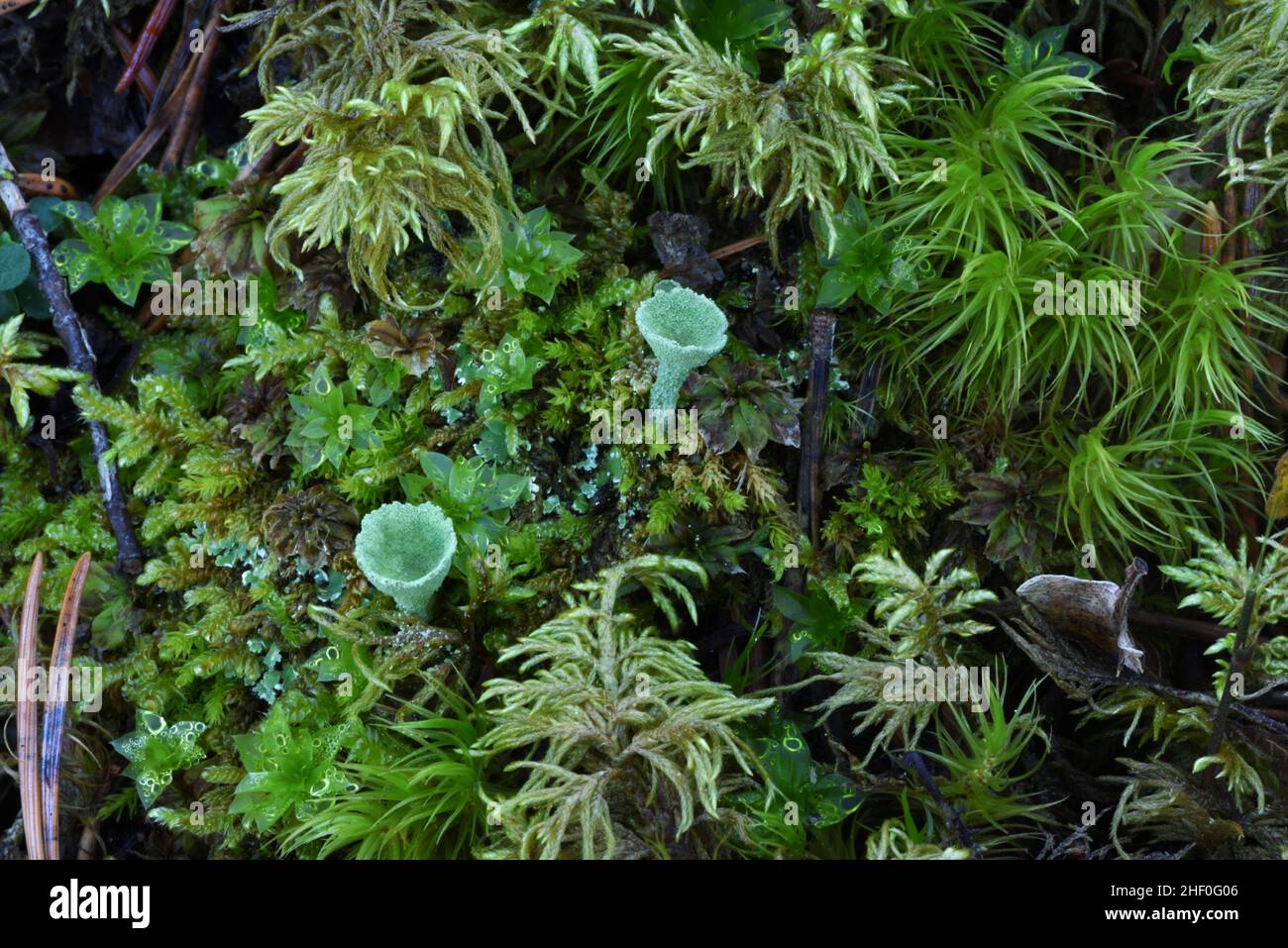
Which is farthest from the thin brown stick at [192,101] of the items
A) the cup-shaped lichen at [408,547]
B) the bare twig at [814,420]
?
the bare twig at [814,420]

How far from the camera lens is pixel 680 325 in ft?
5.98

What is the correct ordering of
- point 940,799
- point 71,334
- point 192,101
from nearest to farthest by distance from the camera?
point 940,799, point 71,334, point 192,101

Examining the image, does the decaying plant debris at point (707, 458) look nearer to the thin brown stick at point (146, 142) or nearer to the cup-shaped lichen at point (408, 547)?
the cup-shaped lichen at point (408, 547)

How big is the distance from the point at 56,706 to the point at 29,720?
0.06 meters

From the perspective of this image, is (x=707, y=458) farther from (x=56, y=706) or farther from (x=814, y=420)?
(x=56, y=706)

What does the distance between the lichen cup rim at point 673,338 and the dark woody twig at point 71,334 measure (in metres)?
1.23

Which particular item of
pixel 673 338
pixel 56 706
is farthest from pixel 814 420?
pixel 56 706

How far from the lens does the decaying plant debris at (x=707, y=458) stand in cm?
170

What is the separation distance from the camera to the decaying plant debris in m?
1.70

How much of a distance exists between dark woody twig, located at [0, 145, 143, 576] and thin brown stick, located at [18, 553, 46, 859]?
163mm

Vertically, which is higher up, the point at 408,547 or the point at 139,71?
the point at 139,71

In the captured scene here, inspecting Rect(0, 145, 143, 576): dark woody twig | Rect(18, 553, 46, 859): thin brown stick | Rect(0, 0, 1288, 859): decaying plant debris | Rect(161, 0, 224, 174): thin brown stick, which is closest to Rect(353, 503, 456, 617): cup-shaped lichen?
Rect(0, 0, 1288, 859): decaying plant debris
